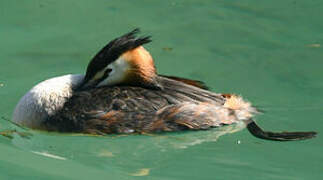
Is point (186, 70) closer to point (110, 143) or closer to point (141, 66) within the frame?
point (141, 66)

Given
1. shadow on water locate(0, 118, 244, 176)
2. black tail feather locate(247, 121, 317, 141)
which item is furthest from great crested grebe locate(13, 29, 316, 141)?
shadow on water locate(0, 118, 244, 176)

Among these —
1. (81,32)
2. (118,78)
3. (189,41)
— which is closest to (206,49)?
(189,41)

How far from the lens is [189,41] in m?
9.14

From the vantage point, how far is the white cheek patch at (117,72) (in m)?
6.66

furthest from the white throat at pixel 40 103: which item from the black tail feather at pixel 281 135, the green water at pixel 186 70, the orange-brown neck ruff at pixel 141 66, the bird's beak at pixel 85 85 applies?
the black tail feather at pixel 281 135

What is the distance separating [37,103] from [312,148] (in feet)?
8.79

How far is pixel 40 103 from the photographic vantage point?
262 inches

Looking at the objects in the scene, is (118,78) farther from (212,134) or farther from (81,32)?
(81,32)

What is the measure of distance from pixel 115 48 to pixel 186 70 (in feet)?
6.41

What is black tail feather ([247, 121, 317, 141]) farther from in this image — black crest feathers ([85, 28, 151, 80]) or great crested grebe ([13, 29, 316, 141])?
black crest feathers ([85, 28, 151, 80])

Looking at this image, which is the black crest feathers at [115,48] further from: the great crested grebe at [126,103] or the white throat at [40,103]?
the white throat at [40,103]

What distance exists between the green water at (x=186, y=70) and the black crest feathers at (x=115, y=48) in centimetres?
78

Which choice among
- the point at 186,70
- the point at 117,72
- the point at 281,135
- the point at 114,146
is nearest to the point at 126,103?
the point at 117,72

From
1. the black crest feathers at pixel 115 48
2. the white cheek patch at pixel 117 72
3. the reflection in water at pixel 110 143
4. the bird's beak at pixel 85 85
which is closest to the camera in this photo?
the reflection in water at pixel 110 143
